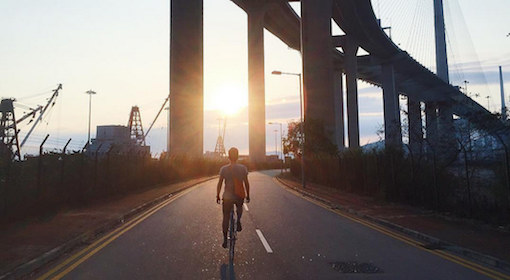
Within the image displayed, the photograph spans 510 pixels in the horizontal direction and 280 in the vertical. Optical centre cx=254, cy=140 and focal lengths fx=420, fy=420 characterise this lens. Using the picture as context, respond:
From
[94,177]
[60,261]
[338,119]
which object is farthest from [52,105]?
[60,261]

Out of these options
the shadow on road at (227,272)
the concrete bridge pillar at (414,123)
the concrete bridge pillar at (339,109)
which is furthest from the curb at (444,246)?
the concrete bridge pillar at (339,109)

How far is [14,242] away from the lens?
8750mm

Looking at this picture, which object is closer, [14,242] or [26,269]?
[26,269]

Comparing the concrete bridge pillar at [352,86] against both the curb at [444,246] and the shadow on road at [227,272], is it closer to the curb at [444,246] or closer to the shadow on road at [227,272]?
the curb at [444,246]

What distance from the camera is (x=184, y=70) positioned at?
48906 mm

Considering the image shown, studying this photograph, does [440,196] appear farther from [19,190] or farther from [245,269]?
[19,190]

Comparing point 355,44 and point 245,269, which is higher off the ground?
point 355,44

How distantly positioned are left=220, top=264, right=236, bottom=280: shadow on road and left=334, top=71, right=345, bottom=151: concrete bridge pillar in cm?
5464

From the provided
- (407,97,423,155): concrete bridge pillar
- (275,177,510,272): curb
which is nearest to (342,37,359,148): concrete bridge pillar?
(407,97,423,155): concrete bridge pillar

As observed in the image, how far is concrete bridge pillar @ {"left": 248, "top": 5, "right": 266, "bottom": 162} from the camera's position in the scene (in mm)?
69812

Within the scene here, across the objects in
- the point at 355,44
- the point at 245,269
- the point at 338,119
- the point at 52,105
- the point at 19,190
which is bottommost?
the point at 245,269

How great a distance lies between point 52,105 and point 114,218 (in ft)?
285

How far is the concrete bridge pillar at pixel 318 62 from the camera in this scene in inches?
1811

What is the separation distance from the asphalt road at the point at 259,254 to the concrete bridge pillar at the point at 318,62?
34.3 meters
